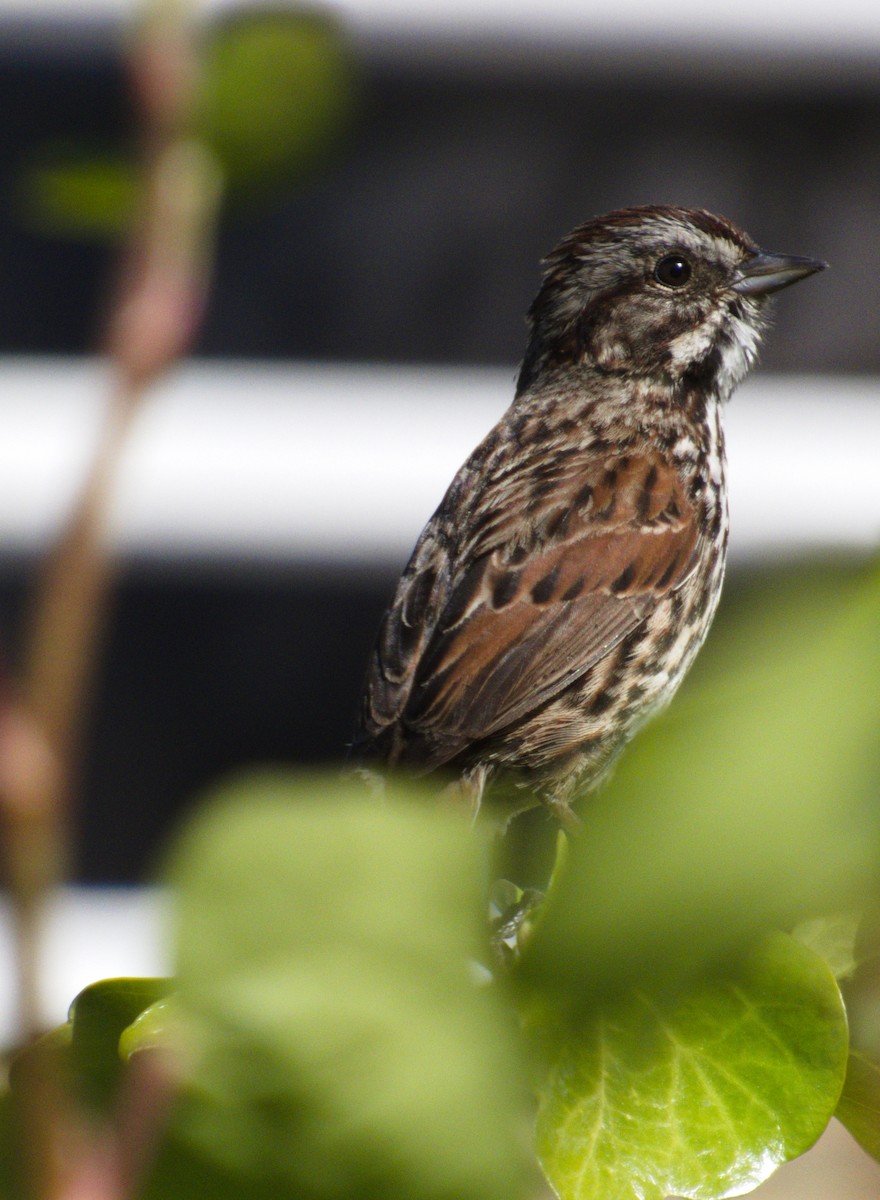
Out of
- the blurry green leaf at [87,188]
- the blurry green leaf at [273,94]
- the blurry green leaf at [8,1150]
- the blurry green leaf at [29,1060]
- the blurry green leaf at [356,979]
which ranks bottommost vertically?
the blurry green leaf at [8,1150]

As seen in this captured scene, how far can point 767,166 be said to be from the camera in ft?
15.8

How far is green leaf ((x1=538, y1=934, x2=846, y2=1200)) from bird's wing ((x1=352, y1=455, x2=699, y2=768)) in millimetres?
1250

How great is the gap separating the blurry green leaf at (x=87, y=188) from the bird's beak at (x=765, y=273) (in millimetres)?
1526

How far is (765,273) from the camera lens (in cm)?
194

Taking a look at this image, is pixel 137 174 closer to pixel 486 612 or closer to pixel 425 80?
pixel 486 612

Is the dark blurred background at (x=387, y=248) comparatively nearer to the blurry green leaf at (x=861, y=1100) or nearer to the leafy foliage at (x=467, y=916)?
the blurry green leaf at (x=861, y=1100)

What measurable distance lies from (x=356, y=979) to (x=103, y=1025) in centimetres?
24

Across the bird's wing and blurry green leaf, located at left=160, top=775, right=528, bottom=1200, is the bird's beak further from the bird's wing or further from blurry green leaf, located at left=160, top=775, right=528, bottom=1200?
blurry green leaf, located at left=160, top=775, right=528, bottom=1200

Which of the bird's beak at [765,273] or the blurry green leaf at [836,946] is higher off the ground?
the bird's beak at [765,273]

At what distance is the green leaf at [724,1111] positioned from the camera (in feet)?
1.59

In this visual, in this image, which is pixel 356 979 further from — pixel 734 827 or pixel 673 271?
pixel 673 271

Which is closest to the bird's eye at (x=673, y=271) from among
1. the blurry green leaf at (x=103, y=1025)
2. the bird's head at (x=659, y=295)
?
the bird's head at (x=659, y=295)

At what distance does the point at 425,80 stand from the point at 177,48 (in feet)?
15.5

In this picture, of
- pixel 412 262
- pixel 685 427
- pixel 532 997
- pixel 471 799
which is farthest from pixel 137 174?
pixel 412 262
